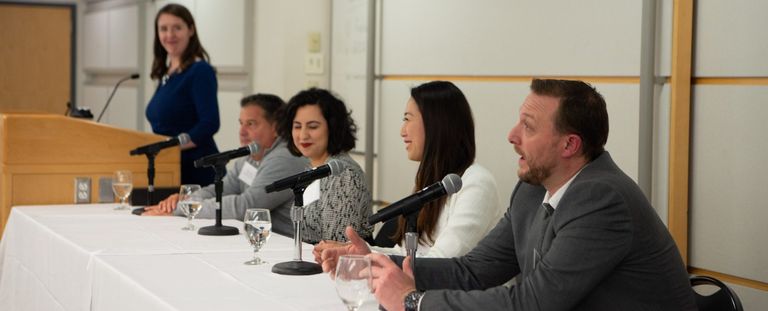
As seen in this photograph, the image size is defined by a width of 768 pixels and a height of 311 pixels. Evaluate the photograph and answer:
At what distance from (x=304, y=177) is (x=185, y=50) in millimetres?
2405

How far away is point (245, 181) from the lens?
4227mm

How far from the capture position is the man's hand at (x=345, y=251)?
249 cm

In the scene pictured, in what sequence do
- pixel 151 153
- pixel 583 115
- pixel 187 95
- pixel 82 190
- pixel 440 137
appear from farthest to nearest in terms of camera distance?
1. pixel 187 95
2. pixel 82 190
3. pixel 151 153
4. pixel 440 137
5. pixel 583 115

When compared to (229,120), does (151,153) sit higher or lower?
lower

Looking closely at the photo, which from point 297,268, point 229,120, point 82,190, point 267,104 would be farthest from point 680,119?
point 229,120

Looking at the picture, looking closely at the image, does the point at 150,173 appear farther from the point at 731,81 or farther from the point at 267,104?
the point at 731,81

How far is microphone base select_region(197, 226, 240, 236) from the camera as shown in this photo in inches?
130

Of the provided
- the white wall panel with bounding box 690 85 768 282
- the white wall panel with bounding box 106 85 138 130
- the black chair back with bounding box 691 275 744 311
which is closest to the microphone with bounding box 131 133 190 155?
the white wall panel with bounding box 690 85 768 282

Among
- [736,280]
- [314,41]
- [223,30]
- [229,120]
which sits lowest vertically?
[736,280]

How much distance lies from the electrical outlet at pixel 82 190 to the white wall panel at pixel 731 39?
2.56 meters

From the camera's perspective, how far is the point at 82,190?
4312 millimetres

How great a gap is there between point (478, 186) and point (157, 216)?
4.81ft

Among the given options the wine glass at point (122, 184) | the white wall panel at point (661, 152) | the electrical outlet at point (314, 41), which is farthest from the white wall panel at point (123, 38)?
the white wall panel at point (661, 152)

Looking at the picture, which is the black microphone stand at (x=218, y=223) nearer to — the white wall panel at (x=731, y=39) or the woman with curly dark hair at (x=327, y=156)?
the woman with curly dark hair at (x=327, y=156)
